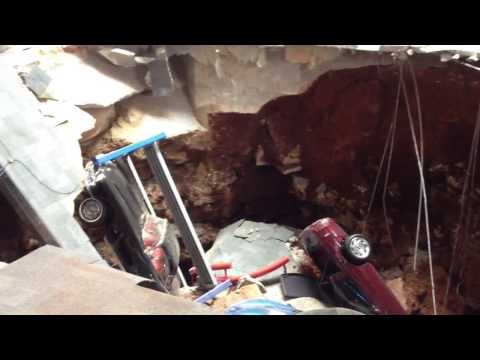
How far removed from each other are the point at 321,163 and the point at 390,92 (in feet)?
2.63

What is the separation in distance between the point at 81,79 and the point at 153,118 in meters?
0.55

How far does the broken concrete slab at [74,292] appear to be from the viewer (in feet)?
2.87

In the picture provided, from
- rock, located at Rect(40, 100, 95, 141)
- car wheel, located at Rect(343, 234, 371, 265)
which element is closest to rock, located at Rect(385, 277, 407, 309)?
car wheel, located at Rect(343, 234, 371, 265)

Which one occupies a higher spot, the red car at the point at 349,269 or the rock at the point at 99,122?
the rock at the point at 99,122

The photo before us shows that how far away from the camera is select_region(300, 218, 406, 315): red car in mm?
2914

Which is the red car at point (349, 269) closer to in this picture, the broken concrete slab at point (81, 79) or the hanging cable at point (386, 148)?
the hanging cable at point (386, 148)

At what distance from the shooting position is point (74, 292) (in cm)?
96

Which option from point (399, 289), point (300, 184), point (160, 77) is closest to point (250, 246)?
point (300, 184)

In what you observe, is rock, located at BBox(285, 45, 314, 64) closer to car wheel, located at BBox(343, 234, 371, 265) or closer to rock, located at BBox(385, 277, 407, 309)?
car wheel, located at BBox(343, 234, 371, 265)

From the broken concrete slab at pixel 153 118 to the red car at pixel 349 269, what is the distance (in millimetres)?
1211

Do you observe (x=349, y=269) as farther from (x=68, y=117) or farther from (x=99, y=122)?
(x=68, y=117)

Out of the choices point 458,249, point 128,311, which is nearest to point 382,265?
point 458,249

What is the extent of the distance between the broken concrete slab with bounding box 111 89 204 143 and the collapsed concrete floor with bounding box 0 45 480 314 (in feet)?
0.25

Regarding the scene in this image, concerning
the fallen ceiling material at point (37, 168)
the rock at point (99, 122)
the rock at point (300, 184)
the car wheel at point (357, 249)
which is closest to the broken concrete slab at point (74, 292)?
the fallen ceiling material at point (37, 168)
